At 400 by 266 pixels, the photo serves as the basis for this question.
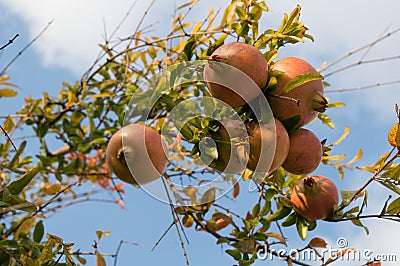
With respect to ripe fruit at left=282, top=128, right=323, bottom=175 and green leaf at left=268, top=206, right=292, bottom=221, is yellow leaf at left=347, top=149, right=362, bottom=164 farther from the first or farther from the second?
ripe fruit at left=282, top=128, right=323, bottom=175

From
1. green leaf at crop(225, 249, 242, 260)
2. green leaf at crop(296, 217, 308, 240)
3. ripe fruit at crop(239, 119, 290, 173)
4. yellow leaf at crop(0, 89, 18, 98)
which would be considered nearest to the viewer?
ripe fruit at crop(239, 119, 290, 173)

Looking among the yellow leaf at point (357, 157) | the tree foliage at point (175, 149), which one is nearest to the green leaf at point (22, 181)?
the tree foliage at point (175, 149)

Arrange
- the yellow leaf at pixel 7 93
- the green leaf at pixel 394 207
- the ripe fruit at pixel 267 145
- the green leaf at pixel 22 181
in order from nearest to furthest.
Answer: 1. the ripe fruit at pixel 267 145
2. the green leaf at pixel 22 181
3. the green leaf at pixel 394 207
4. the yellow leaf at pixel 7 93

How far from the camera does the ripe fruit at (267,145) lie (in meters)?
1.13

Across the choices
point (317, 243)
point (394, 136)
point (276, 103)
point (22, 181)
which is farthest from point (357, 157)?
point (22, 181)

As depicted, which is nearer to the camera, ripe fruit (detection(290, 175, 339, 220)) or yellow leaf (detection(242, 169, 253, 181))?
ripe fruit (detection(290, 175, 339, 220))

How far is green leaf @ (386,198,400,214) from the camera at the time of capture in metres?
1.41

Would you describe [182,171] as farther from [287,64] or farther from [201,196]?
[287,64]

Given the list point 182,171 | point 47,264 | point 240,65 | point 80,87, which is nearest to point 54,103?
point 80,87

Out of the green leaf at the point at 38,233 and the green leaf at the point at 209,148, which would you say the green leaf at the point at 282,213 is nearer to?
the green leaf at the point at 209,148

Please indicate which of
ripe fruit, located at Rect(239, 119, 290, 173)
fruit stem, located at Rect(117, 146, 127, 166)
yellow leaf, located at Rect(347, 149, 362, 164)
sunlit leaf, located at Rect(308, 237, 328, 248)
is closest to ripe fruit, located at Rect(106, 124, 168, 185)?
fruit stem, located at Rect(117, 146, 127, 166)

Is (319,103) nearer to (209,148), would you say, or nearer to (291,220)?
(209,148)

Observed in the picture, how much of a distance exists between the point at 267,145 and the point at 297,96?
146mm

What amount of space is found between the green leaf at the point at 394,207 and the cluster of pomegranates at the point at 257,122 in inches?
11.8
